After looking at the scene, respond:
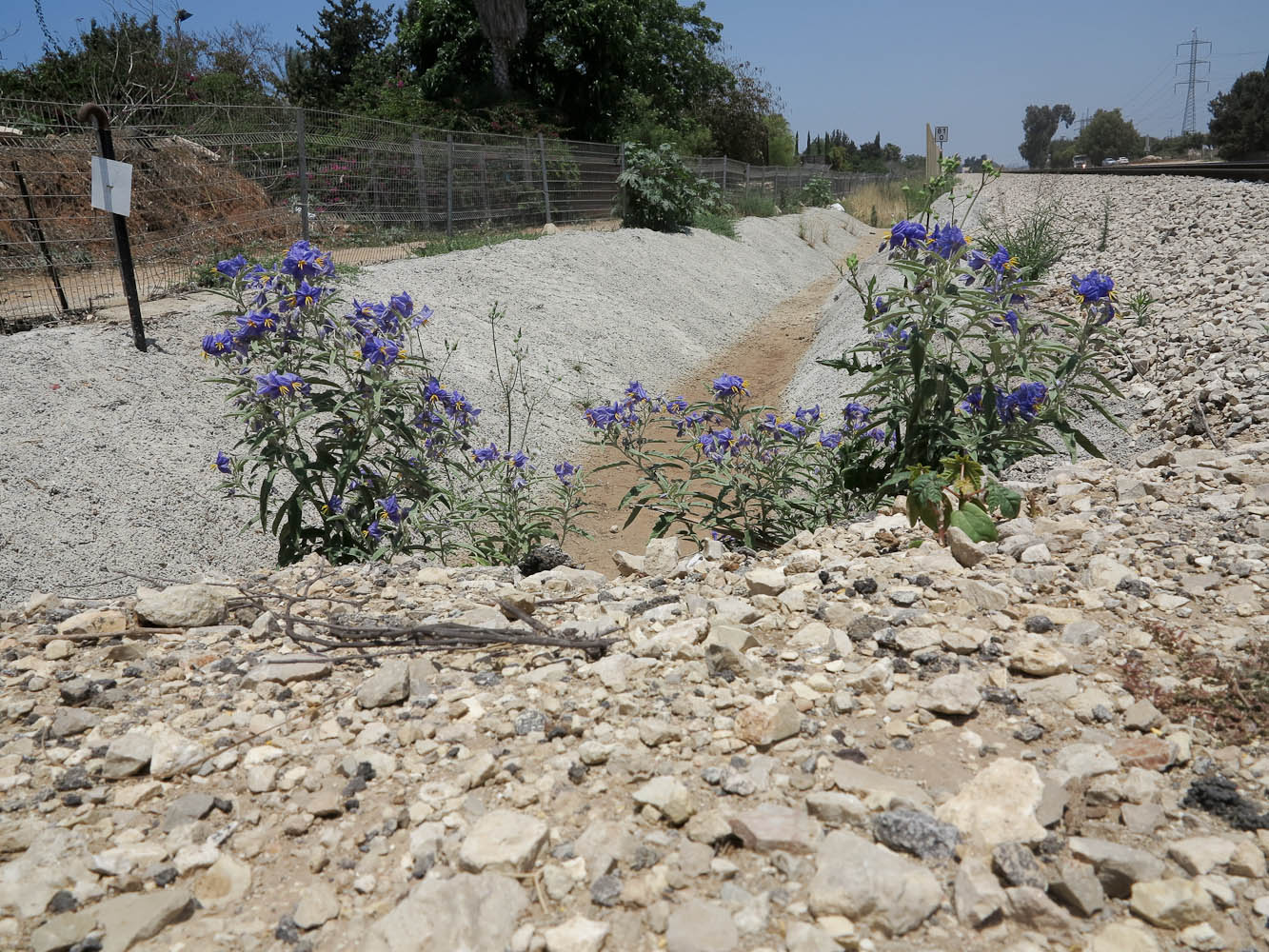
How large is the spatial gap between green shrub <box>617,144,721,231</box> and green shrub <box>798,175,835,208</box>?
14574mm

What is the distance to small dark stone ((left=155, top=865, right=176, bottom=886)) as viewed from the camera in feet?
5.61

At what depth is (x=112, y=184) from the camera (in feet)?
19.5

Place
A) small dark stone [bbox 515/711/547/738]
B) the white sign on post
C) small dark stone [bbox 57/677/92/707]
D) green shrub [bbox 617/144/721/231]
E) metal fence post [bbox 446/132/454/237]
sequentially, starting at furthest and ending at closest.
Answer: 1. green shrub [bbox 617/144/721/231]
2. metal fence post [bbox 446/132/454/237]
3. the white sign on post
4. small dark stone [bbox 57/677/92/707]
5. small dark stone [bbox 515/711/547/738]

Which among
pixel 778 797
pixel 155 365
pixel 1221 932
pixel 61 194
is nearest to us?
pixel 1221 932

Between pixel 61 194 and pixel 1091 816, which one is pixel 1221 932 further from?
pixel 61 194

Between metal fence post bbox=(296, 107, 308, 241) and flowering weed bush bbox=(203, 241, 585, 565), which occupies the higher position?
metal fence post bbox=(296, 107, 308, 241)

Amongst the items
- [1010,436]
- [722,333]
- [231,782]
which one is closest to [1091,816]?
[231,782]

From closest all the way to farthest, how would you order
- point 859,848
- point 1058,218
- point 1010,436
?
point 859,848
point 1010,436
point 1058,218

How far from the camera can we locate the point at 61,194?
7816 millimetres

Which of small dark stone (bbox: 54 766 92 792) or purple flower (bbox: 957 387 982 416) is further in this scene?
purple flower (bbox: 957 387 982 416)

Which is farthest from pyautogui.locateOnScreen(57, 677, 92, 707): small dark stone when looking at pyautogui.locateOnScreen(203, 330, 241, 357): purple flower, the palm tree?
the palm tree

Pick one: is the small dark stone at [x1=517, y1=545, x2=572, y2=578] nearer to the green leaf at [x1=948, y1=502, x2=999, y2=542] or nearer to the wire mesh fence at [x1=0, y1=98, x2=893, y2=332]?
the green leaf at [x1=948, y1=502, x2=999, y2=542]

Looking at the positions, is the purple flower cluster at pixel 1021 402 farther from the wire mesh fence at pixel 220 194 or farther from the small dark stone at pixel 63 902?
the wire mesh fence at pixel 220 194

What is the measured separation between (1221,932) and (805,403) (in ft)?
22.3
